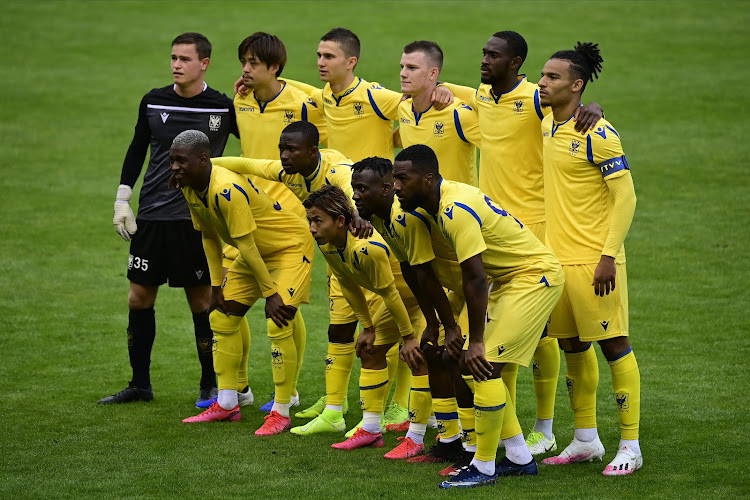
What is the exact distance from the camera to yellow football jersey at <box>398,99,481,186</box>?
8.40m

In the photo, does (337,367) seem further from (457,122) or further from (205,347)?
(457,122)

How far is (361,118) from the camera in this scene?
357 inches

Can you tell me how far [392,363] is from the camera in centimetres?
870

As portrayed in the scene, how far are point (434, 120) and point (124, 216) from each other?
10.1ft

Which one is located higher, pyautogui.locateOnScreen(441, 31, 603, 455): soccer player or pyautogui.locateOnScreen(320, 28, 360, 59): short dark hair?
pyautogui.locateOnScreen(320, 28, 360, 59): short dark hair

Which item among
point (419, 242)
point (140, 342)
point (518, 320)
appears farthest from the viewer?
point (140, 342)

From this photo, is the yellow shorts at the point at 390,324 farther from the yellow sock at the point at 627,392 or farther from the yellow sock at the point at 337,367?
the yellow sock at the point at 627,392

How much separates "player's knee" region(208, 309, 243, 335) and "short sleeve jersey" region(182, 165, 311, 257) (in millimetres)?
613

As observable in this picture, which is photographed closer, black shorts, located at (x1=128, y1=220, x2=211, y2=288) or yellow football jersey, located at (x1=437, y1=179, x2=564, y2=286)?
yellow football jersey, located at (x1=437, y1=179, x2=564, y2=286)

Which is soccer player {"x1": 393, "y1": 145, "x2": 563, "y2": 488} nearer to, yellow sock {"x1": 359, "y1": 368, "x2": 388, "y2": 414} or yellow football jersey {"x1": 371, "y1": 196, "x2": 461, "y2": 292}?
yellow football jersey {"x1": 371, "y1": 196, "x2": 461, "y2": 292}

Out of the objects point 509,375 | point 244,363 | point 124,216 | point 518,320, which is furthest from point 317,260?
point 518,320

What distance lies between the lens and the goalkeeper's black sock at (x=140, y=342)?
9.59m

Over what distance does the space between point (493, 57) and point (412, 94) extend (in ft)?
2.75

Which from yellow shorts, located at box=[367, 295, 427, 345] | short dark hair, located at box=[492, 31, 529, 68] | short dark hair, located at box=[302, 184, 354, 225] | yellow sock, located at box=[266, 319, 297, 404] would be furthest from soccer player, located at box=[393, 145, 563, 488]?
yellow sock, located at box=[266, 319, 297, 404]
